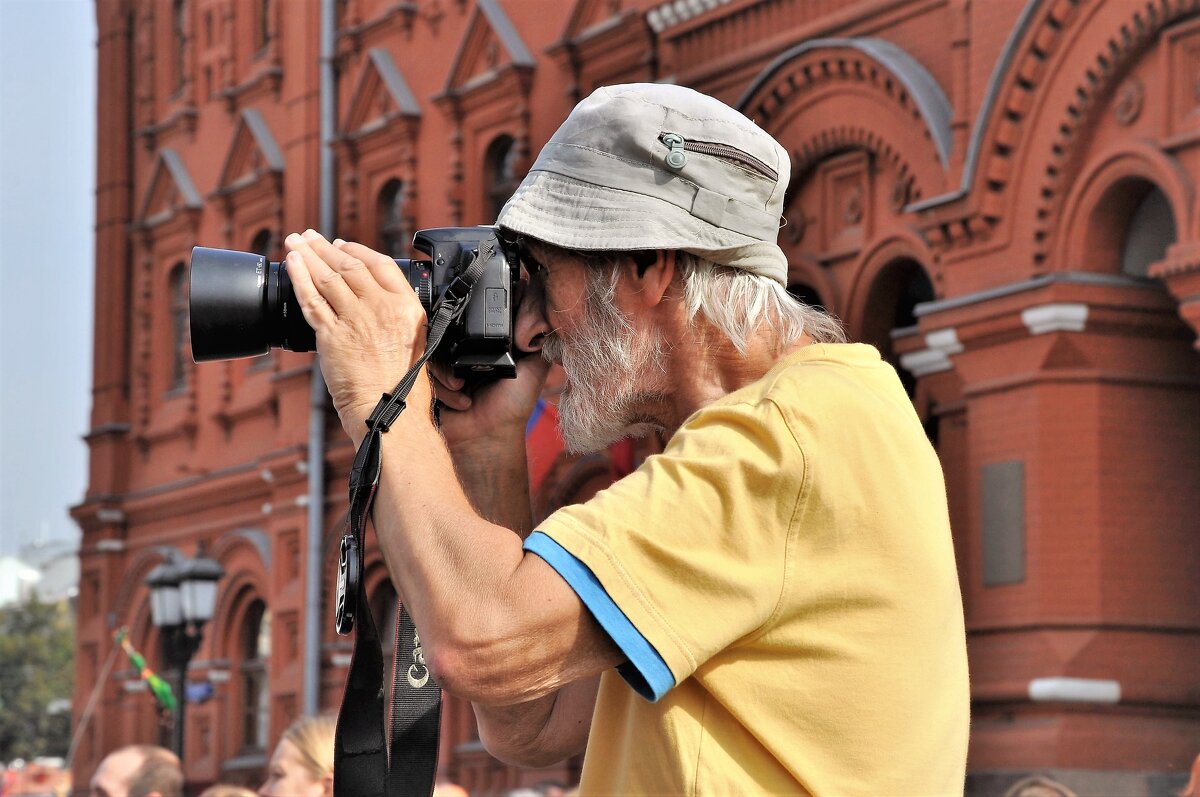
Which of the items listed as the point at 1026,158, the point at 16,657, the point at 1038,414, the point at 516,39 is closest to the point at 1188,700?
the point at 1038,414

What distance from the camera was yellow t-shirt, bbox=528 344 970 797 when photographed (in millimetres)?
2111

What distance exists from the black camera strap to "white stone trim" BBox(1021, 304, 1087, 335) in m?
7.73

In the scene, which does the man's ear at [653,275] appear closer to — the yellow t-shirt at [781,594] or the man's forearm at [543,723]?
the yellow t-shirt at [781,594]

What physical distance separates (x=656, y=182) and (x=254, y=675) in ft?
54.8

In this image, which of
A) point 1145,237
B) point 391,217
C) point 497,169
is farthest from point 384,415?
point 391,217

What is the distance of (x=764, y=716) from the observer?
7.09 feet

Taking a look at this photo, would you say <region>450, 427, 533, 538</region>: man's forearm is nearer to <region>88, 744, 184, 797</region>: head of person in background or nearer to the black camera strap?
the black camera strap

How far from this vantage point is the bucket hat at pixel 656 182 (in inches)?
93.7

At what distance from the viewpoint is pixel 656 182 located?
93.7 inches

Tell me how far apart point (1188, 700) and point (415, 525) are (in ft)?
27.5

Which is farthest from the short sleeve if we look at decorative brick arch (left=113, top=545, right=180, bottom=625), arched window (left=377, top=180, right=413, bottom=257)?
decorative brick arch (left=113, top=545, right=180, bottom=625)

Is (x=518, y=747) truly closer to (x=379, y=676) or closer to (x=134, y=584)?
(x=379, y=676)

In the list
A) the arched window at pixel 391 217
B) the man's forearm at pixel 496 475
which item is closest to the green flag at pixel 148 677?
the arched window at pixel 391 217

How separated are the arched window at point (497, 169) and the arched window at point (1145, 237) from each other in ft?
20.4
